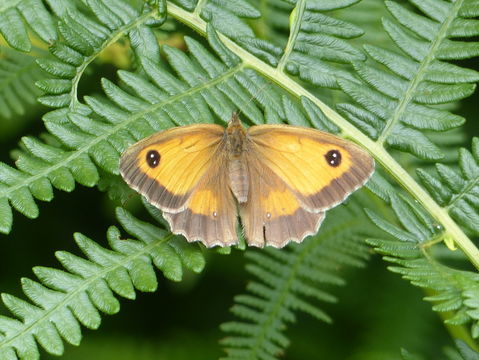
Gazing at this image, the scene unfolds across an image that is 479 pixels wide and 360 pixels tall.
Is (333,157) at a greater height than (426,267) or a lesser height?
greater

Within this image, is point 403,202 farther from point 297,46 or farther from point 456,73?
point 297,46

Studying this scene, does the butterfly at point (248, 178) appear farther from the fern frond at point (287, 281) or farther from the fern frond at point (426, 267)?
the fern frond at point (287, 281)

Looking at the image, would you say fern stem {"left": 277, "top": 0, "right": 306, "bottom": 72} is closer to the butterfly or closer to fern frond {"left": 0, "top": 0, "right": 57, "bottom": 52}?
the butterfly

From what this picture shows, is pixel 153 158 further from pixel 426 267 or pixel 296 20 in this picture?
pixel 426 267

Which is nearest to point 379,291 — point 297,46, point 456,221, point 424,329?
point 424,329

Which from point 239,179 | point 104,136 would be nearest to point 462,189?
point 239,179
